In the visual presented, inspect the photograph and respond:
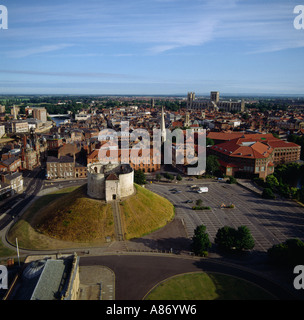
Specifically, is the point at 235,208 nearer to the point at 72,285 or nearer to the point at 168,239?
the point at 168,239

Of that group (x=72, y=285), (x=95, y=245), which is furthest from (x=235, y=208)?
(x=72, y=285)

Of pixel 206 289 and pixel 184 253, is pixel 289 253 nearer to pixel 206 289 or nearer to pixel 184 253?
pixel 206 289

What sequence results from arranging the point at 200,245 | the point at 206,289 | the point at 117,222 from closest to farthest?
1. the point at 206,289
2. the point at 200,245
3. the point at 117,222

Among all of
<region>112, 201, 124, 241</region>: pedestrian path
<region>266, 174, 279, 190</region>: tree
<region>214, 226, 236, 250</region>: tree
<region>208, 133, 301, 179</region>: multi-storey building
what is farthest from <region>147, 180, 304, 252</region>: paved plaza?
<region>208, 133, 301, 179</region>: multi-storey building

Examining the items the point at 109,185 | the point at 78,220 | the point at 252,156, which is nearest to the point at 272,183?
the point at 252,156

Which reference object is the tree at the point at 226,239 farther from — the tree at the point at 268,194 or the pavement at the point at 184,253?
the tree at the point at 268,194
